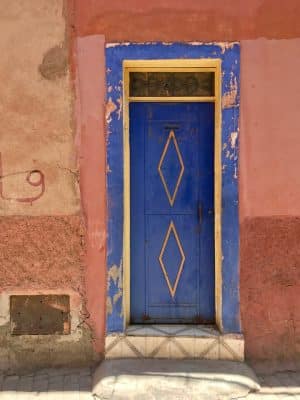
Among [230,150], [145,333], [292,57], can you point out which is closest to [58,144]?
[230,150]

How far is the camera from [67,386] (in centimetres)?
370

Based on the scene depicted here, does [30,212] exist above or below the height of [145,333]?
above

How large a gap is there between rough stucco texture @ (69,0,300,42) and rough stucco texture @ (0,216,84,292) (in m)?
1.72

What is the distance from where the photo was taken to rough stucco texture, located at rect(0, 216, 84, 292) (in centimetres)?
398

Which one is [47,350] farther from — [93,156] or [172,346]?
[93,156]

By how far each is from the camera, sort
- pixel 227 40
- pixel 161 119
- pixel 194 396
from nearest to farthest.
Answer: pixel 194 396 → pixel 227 40 → pixel 161 119

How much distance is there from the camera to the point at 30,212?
3980mm

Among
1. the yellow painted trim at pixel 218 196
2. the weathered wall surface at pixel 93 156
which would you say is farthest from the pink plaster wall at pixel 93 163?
the yellow painted trim at pixel 218 196

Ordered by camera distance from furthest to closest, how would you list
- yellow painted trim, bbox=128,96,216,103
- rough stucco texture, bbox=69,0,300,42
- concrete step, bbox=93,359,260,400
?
yellow painted trim, bbox=128,96,216,103
rough stucco texture, bbox=69,0,300,42
concrete step, bbox=93,359,260,400

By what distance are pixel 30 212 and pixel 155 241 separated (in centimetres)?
117

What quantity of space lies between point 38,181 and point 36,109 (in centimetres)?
63

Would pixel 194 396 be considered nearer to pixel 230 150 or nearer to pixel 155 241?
pixel 155 241

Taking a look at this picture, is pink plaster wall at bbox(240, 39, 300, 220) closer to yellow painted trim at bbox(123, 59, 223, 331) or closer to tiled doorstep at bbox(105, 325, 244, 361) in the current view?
yellow painted trim at bbox(123, 59, 223, 331)

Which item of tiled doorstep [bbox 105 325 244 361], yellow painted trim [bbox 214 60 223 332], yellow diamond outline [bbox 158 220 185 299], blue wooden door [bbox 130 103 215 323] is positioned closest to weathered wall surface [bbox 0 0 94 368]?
tiled doorstep [bbox 105 325 244 361]
